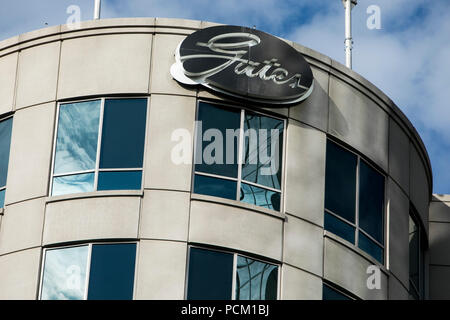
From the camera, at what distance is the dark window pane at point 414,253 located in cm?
4053

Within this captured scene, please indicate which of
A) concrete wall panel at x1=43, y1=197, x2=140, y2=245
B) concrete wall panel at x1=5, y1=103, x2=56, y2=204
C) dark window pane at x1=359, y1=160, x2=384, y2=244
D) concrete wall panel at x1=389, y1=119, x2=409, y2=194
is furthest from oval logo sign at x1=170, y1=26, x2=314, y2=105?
concrete wall panel at x1=43, y1=197, x2=140, y2=245

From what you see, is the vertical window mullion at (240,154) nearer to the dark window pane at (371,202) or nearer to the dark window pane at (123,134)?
the dark window pane at (123,134)

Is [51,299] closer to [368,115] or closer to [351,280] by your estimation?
[351,280]

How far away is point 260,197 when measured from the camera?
36.2 m

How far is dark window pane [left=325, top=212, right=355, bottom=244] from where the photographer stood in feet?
121

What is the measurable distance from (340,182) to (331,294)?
9.86ft

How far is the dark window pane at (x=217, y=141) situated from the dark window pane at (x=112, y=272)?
111 inches

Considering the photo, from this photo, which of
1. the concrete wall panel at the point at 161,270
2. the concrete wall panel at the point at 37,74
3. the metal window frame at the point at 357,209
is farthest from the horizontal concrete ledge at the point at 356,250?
the concrete wall panel at the point at 37,74

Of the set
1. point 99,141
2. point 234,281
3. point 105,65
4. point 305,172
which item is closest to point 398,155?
point 305,172

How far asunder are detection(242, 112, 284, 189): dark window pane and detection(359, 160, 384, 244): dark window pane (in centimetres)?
260

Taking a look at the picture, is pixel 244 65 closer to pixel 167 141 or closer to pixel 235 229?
pixel 167 141

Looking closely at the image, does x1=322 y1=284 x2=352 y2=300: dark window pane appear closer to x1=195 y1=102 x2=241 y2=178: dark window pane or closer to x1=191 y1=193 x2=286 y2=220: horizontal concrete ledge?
x1=191 y1=193 x2=286 y2=220: horizontal concrete ledge

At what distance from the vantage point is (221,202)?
117 ft
